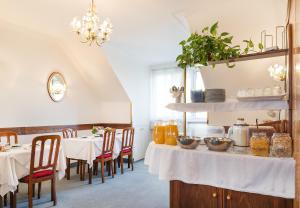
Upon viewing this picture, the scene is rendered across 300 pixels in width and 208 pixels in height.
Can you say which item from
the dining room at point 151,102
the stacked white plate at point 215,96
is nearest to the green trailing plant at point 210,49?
the dining room at point 151,102

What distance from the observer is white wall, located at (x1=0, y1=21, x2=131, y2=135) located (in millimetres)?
4418

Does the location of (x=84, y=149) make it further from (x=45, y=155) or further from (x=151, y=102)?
(x=151, y=102)

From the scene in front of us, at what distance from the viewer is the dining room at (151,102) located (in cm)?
160

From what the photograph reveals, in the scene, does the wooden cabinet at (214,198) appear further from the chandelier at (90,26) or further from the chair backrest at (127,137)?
the chair backrest at (127,137)

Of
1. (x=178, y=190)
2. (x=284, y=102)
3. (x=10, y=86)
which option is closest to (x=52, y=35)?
(x=10, y=86)

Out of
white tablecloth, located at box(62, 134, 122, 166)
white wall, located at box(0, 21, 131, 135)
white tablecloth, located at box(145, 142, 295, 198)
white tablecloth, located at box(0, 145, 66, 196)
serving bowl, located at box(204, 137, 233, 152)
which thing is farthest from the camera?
white wall, located at box(0, 21, 131, 135)

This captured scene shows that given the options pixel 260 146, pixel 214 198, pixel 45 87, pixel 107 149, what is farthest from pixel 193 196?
pixel 45 87

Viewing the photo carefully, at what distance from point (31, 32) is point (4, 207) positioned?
3.23m

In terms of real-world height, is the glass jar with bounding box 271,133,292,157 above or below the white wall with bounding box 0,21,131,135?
below

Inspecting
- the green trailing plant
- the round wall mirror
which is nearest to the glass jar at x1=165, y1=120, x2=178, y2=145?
the green trailing plant

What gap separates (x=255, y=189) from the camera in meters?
1.51

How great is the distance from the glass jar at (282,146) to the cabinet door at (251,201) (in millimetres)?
295

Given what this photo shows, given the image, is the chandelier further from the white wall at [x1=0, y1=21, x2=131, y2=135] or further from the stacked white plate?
the stacked white plate

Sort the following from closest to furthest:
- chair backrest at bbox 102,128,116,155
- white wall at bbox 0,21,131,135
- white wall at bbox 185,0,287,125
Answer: white wall at bbox 185,0,287,125
white wall at bbox 0,21,131,135
chair backrest at bbox 102,128,116,155
